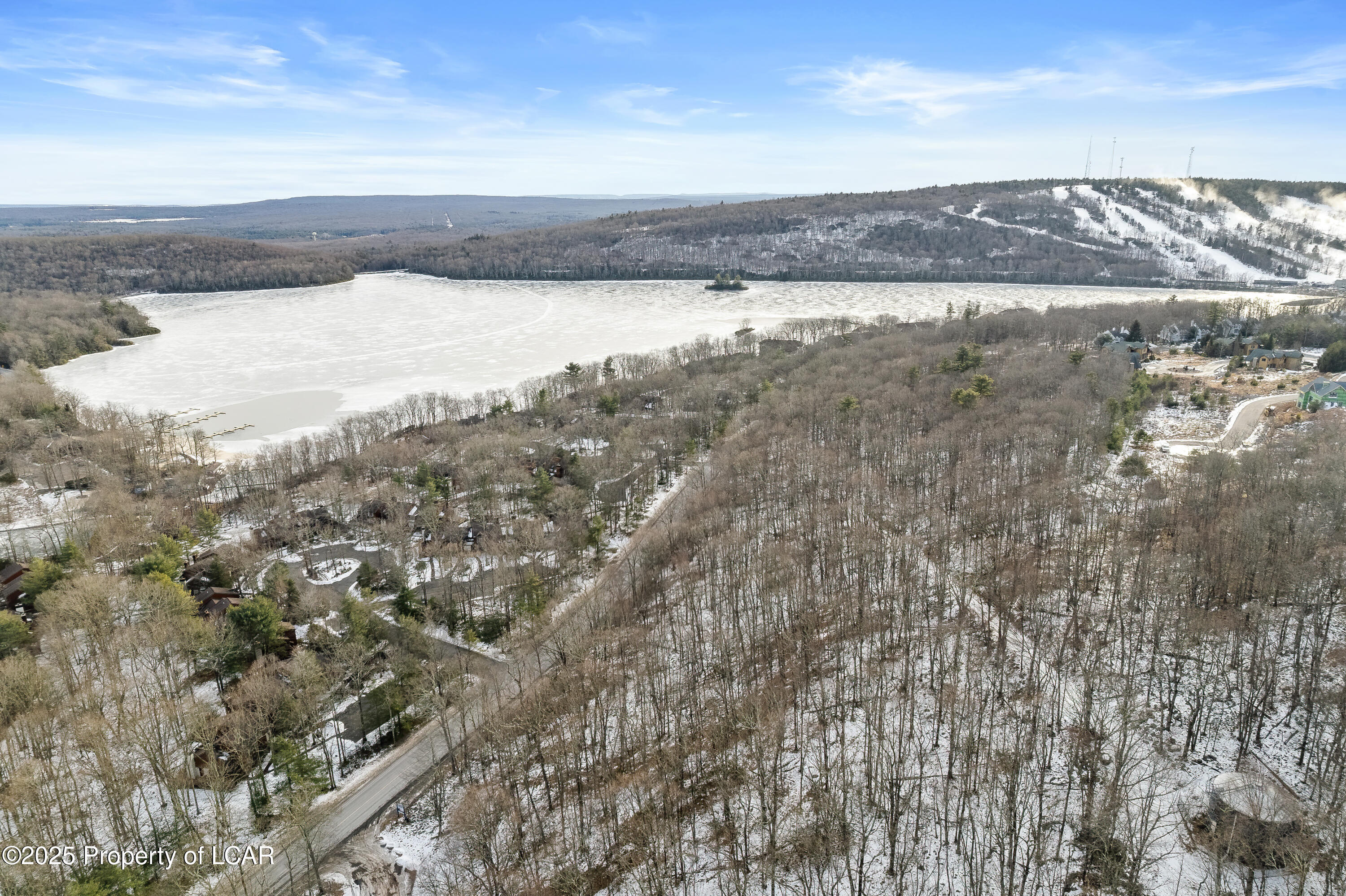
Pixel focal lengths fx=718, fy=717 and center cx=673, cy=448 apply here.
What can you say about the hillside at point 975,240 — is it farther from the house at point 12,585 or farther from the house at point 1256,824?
the house at point 1256,824

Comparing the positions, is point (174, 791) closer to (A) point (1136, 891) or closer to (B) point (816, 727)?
(B) point (816, 727)

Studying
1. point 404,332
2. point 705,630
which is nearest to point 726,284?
point 404,332

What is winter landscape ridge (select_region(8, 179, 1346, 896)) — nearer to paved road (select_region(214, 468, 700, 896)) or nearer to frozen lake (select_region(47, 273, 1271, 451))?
paved road (select_region(214, 468, 700, 896))

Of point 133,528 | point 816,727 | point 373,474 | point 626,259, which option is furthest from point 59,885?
point 626,259

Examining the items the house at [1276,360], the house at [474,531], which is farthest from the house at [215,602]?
the house at [1276,360]

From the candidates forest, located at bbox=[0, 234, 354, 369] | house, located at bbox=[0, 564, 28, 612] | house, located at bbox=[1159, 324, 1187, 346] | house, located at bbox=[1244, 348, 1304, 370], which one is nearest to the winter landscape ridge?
house, located at bbox=[0, 564, 28, 612]

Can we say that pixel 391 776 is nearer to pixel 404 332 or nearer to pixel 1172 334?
pixel 1172 334
